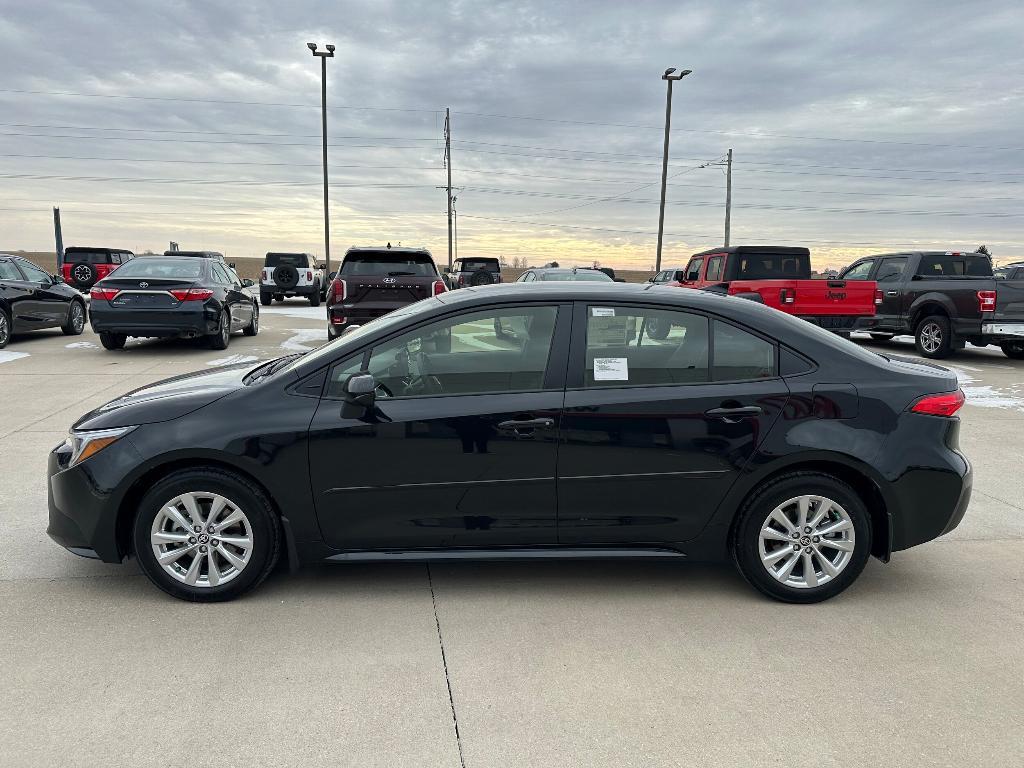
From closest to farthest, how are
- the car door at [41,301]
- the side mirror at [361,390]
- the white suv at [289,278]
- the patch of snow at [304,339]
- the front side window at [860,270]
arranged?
1. the side mirror at [361,390]
2. the patch of snow at [304,339]
3. the car door at [41,301]
4. the front side window at [860,270]
5. the white suv at [289,278]

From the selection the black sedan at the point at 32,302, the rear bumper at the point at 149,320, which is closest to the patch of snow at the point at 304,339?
the rear bumper at the point at 149,320

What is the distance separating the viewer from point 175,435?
3.51 meters

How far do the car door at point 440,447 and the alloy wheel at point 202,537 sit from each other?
0.41 metres

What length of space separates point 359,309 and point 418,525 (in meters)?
8.66

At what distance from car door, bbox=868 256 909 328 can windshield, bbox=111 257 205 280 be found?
1243 centimetres

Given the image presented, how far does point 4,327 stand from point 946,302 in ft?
53.5

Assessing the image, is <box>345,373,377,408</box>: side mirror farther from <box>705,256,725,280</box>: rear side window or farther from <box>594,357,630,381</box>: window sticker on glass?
<box>705,256,725,280</box>: rear side window

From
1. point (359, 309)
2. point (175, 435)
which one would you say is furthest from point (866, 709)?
point (359, 309)

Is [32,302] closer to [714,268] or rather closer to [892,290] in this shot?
[714,268]

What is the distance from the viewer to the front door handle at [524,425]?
11.6 ft

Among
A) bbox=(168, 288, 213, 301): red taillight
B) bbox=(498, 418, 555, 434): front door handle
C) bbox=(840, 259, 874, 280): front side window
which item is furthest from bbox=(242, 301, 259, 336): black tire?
bbox=(498, 418, 555, 434): front door handle

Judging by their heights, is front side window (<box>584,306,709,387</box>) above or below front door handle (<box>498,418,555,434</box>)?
above

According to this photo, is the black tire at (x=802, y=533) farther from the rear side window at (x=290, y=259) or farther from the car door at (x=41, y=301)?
the rear side window at (x=290, y=259)

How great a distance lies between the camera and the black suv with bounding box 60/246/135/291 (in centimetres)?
2769
